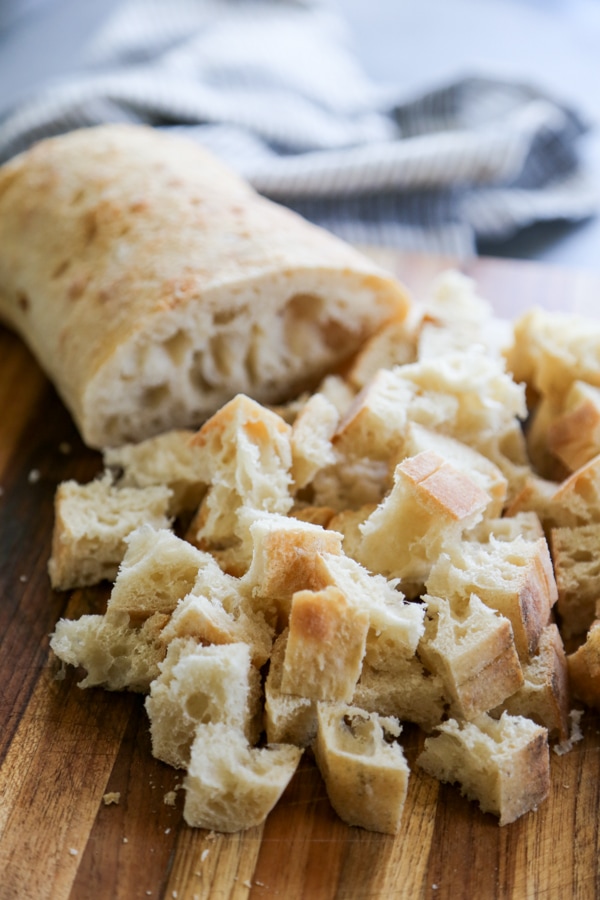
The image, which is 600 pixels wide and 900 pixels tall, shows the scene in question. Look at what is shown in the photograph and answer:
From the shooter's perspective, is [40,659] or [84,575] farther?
[84,575]

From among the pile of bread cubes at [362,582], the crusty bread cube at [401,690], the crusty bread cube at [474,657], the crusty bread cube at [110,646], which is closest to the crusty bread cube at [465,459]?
the pile of bread cubes at [362,582]

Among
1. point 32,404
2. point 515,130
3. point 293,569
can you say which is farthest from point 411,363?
point 515,130

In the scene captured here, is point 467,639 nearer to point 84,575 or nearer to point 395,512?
point 395,512

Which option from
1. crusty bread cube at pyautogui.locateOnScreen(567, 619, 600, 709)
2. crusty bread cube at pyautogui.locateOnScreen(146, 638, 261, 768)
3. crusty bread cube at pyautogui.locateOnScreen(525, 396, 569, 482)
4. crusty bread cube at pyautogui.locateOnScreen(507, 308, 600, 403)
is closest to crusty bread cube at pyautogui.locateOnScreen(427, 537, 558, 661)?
crusty bread cube at pyautogui.locateOnScreen(567, 619, 600, 709)

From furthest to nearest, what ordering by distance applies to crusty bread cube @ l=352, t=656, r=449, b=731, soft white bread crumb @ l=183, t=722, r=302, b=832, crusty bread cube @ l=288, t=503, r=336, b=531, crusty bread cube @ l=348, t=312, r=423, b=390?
crusty bread cube @ l=348, t=312, r=423, b=390, crusty bread cube @ l=288, t=503, r=336, b=531, crusty bread cube @ l=352, t=656, r=449, b=731, soft white bread crumb @ l=183, t=722, r=302, b=832

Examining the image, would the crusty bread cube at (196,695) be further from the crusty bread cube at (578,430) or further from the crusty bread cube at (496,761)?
the crusty bread cube at (578,430)

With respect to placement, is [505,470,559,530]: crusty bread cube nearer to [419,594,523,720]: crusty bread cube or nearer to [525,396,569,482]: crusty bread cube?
[525,396,569,482]: crusty bread cube
